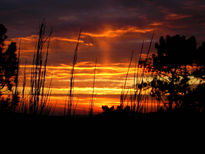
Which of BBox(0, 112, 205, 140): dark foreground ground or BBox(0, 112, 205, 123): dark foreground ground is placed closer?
BBox(0, 112, 205, 140): dark foreground ground

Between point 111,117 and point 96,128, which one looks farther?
point 111,117

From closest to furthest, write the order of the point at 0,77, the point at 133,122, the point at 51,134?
the point at 51,134
the point at 133,122
the point at 0,77

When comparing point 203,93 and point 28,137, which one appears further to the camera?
point 203,93

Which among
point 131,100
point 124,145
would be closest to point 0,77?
point 131,100

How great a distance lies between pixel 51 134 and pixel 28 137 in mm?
250

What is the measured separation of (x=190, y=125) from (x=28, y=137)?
2.00 m

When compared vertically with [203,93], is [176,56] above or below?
above

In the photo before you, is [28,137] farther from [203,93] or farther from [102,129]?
[203,93]

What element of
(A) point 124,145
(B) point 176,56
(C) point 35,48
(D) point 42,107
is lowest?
(A) point 124,145

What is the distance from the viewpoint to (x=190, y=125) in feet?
10.1

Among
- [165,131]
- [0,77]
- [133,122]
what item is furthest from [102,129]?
[0,77]

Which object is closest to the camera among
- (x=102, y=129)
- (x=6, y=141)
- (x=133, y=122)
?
(x=6, y=141)

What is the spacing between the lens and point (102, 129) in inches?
110

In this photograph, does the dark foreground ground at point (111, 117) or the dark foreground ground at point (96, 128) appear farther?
the dark foreground ground at point (111, 117)
